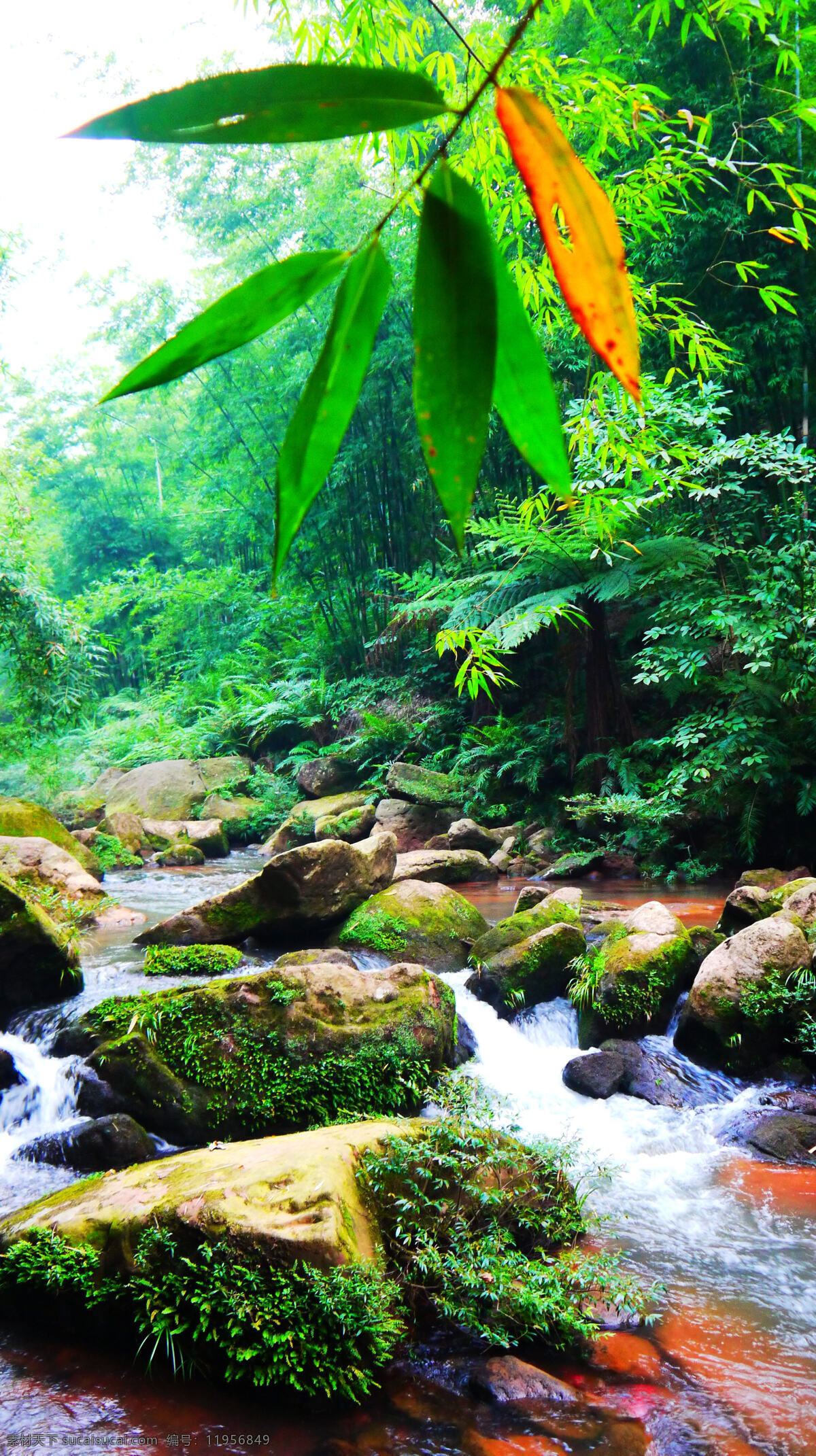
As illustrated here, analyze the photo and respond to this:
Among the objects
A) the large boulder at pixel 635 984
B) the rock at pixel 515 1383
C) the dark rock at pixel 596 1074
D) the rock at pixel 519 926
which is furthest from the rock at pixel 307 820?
the rock at pixel 515 1383

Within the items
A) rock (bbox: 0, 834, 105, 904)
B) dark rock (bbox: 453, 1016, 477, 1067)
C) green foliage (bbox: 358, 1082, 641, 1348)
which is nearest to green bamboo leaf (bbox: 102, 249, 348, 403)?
green foliage (bbox: 358, 1082, 641, 1348)

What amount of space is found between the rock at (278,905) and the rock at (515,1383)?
3328mm

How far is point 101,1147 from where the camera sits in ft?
11.2

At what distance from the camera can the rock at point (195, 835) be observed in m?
10.4

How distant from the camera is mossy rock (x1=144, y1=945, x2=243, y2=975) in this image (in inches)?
194

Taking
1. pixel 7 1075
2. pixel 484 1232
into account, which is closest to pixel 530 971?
pixel 484 1232

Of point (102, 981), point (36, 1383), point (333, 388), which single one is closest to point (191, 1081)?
point (36, 1383)

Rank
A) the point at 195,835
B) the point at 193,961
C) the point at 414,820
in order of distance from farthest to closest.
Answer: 1. the point at 195,835
2. the point at 414,820
3. the point at 193,961

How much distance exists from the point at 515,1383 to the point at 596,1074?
2038 mm

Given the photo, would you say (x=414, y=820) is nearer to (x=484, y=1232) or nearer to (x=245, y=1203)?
(x=484, y=1232)

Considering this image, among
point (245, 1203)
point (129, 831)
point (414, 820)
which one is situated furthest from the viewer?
point (129, 831)

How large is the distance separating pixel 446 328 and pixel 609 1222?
3.53 metres

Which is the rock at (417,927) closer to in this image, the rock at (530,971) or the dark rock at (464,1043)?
the rock at (530,971)

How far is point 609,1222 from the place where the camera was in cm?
317
